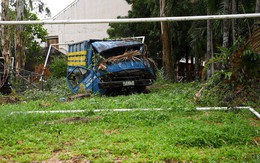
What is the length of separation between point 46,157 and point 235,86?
3.32 meters

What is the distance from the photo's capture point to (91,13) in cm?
2562

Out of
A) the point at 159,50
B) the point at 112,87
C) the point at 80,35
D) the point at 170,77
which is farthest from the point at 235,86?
the point at 80,35

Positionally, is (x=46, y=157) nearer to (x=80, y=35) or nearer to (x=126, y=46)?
(x=126, y=46)

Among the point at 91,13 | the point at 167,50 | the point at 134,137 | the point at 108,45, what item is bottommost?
the point at 134,137

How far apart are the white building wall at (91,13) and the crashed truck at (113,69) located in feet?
43.4

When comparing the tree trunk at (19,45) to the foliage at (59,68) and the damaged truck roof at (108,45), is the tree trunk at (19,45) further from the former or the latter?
the damaged truck roof at (108,45)

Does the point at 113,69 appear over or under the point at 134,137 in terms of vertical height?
over

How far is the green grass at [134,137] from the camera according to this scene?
4.40 metres

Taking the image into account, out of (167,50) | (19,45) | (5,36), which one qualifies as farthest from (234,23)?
(19,45)

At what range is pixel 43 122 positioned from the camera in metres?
6.41

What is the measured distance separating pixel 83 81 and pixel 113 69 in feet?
4.73

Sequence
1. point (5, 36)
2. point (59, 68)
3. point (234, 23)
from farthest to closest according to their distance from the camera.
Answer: point (59, 68) < point (5, 36) < point (234, 23)

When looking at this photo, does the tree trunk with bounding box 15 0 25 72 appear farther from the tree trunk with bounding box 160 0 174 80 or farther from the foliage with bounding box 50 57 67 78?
the tree trunk with bounding box 160 0 174 80

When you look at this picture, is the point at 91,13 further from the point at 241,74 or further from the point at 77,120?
the point at 241,74
